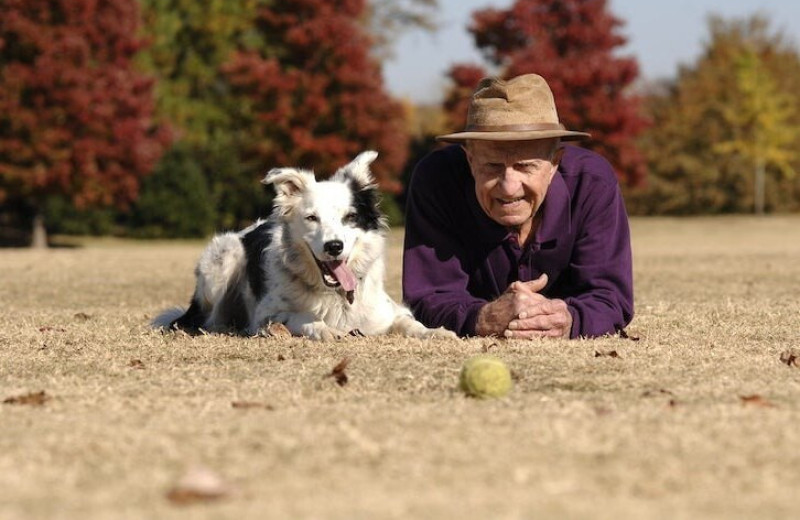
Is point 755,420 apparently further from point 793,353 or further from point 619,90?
point 619,90

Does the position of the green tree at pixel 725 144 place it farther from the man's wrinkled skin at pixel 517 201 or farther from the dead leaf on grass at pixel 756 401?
the dead leaf on grass at pixel 756 401

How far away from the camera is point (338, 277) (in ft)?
24.5

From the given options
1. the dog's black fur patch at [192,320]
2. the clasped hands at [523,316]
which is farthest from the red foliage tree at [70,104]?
the clasped hands at [523,316]

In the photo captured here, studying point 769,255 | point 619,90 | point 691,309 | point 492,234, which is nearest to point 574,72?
point 619,90

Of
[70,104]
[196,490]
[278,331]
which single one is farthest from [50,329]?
[70,104]

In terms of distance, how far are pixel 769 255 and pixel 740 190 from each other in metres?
31.3

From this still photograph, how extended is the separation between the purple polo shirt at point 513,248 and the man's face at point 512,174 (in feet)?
0.63

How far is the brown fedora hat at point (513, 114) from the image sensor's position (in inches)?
252

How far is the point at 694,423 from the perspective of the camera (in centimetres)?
412

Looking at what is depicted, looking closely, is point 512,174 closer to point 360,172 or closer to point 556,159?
point 556,159

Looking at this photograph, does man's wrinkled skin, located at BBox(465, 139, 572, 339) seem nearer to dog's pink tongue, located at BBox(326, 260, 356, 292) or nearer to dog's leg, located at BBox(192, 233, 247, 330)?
dog's pink tongue, located at BBox(326, 260, 356, 292)

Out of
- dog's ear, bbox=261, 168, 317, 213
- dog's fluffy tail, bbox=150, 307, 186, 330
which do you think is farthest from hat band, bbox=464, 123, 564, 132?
dog's fluffy tail, bbox=150, 307, 186, 330

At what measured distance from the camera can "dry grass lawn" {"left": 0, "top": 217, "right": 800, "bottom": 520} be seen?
3.13m

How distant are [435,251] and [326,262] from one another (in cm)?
77
